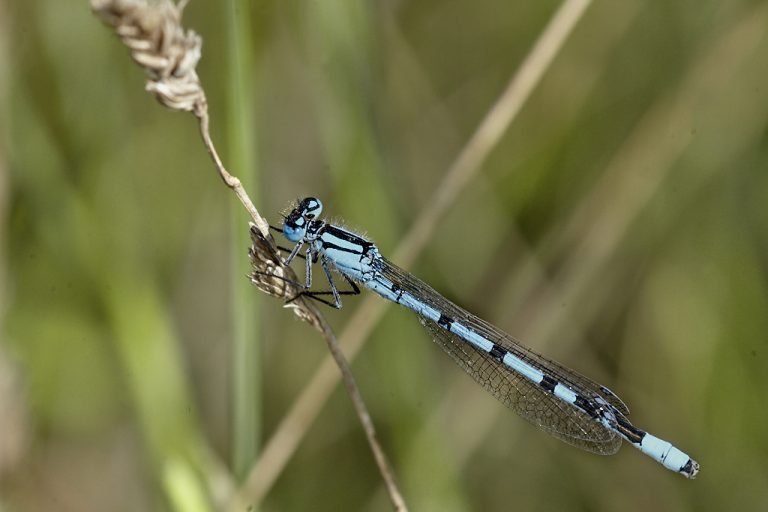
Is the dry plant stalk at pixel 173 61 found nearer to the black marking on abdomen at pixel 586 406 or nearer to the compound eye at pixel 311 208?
the compound eye at pixel 311 208

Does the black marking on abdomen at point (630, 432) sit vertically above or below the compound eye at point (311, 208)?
above

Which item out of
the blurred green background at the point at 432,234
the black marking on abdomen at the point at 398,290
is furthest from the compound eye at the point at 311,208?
the black marking on abdomen at the point at 398,290

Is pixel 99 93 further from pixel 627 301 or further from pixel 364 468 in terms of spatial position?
pixel 627 301

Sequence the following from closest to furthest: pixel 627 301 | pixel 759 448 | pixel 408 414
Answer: pixel 408 414, pixel 759 448, pixel 627 301

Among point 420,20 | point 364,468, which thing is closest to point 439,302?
point 364,468

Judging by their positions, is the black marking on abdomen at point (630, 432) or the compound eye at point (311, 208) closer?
the compound eye at point (311, 208)

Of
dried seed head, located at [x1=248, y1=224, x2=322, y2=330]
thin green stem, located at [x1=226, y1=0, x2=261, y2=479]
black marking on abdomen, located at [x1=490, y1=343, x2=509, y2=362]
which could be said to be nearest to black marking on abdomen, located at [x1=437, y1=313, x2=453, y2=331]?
black marking on abdomen, located at [x1=490, y1=343, x2=509, y2=362]

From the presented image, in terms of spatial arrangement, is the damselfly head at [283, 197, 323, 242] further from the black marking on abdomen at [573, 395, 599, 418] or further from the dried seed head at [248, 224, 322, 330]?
the black marking on abdomen at [573, 395, 599, 418]
